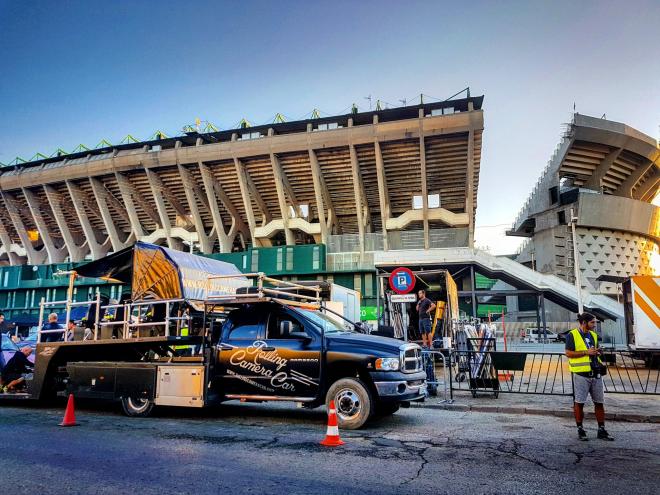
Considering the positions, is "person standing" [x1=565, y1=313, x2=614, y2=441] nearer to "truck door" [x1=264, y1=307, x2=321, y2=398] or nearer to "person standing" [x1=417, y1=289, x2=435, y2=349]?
"truck door" [x1=264, y1=307, x2=321, y2=398]

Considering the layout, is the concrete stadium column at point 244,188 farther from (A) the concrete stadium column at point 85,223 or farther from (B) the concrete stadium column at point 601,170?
(B) the concrete stadium column at point 601,170

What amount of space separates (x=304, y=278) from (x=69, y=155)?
24.7 m

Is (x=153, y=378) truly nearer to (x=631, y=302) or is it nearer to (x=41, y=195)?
(x=631, y=302)

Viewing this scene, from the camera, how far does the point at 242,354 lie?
333 inches

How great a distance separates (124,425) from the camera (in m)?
8.20

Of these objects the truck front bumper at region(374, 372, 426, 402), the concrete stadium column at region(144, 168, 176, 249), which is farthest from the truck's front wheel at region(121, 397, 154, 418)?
the concrete stadium column at region(144, 168, 176, 249)

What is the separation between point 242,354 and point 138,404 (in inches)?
98.0

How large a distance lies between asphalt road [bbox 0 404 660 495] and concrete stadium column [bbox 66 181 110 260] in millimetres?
40001

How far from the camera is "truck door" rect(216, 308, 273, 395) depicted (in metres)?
8.30

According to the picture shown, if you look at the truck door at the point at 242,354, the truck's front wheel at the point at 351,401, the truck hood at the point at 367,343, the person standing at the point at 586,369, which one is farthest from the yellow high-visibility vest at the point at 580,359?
the truck door at the point at 242,354

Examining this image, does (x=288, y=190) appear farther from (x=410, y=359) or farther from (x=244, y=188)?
(x=410, y=359)


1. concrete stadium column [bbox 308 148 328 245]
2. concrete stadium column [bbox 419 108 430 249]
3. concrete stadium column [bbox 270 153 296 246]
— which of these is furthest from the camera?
concrete stadium column [bbox 270 153 296 246]

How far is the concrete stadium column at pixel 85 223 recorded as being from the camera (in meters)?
44.1

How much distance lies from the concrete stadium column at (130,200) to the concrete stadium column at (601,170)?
131ft
